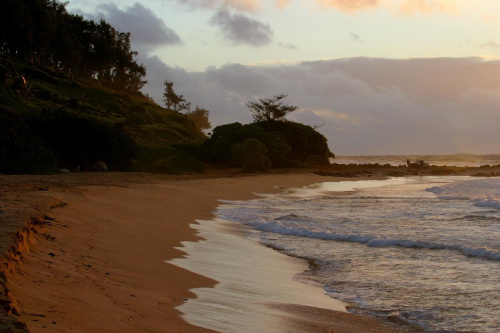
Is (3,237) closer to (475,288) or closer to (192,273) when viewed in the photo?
(192,273)

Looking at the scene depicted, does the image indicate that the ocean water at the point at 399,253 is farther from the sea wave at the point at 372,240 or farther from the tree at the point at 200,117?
the tree at the point at 200,117

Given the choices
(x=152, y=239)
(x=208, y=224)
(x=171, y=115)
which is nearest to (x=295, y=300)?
(x=152, y=239)

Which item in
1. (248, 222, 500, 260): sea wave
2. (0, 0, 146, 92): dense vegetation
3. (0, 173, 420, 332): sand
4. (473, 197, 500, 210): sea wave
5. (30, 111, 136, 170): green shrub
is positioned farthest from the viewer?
(0, 0, 146, 92): dense vegetation

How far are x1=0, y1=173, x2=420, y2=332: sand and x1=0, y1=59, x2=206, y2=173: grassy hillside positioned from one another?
46.4 ft

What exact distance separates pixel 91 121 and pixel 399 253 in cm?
2667

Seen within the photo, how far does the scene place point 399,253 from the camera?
42.6ft

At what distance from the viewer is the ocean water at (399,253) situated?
8259 millimetres

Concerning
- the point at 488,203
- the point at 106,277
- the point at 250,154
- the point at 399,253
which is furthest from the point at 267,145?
the point at 106,277

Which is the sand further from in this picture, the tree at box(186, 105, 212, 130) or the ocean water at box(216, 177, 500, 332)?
the tree at box(186, 105, 212, 130)

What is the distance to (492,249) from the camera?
12.6 m

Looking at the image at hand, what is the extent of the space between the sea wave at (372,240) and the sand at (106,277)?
9.56ft

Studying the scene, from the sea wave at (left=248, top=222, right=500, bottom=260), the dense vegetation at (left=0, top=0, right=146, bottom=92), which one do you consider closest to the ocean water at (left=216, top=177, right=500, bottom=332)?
the sea wave at (left=248, top=222, right=500, bottom=260)

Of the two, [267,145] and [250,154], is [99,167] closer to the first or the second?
[250,154]

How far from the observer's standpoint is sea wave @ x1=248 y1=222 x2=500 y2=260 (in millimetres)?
12445
